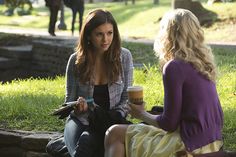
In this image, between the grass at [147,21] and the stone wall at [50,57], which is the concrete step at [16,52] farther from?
the grass at [147,21]

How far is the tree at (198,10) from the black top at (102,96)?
11183 millimetres

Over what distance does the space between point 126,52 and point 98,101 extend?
420 mm

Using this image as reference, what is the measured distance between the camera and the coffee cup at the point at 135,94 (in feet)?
11.3

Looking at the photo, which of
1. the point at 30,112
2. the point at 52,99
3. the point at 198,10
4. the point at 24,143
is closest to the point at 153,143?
the point at 24,143

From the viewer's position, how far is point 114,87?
4188 mm

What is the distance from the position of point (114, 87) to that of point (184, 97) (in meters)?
0.93

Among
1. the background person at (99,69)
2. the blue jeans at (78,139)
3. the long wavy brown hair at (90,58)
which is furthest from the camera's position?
the long wavy brown hair at (90,58)

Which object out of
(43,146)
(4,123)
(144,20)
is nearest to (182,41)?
(43,146)

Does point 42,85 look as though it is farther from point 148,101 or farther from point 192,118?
point 192,118

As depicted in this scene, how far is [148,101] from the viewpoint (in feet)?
20.0

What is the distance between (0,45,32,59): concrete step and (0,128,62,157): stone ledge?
580 centimetres

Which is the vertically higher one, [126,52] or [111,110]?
[126,52]

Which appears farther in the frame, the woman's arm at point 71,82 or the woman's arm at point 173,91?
the woman's arm at point 71,82

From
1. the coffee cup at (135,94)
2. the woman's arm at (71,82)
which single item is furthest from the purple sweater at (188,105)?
the woman's arm at (71,82)
